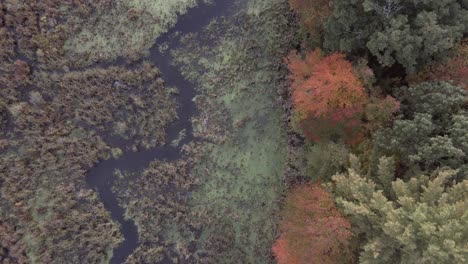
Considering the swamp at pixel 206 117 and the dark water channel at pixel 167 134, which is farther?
the dark water channel at pixel 167 134

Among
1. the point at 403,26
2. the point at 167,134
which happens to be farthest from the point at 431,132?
the point at 167,134

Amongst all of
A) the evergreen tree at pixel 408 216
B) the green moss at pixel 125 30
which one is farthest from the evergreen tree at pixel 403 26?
the green moss at pixel 125 30

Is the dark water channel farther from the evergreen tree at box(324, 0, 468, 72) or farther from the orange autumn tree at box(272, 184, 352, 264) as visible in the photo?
the evergreen tree at box(324, 0, 468, 72)

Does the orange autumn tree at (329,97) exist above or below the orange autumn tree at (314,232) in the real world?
above

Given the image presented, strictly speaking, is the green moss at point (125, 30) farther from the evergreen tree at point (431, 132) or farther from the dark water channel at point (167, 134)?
the evergreen tree at point (431, 132)

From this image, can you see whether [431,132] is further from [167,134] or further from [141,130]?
[141,130]
